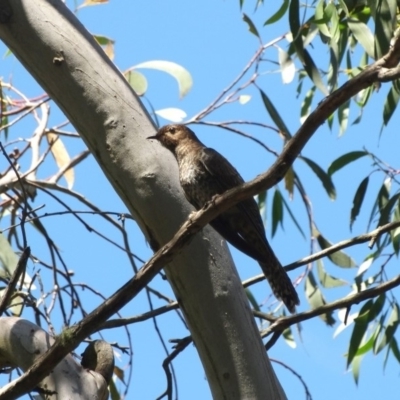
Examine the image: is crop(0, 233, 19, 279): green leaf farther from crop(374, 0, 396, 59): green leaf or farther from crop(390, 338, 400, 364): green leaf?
crop(390, 338, 400, 364): green leaf

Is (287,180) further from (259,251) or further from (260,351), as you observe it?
(260,351)

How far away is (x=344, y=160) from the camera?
15.3 feet

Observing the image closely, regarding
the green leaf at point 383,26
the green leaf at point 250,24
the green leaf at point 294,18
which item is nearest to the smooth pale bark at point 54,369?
the green leaf at point 383,26

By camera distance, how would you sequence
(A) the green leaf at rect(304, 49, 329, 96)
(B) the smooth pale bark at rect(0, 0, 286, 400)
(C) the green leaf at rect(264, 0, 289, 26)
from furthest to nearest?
(C) the green leaf at rect(264, 0, 289, 26)
(A) the green leaf at rect(304, 49, 329, 96)
(B) the smooth pale bark at rect(0, 0, 286, 400)

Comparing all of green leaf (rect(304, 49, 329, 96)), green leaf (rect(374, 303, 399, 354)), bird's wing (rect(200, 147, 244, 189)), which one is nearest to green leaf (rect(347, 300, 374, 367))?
green leaf (rect(374, 303, 399, 354))

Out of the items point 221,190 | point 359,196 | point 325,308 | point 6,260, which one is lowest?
point 325,308

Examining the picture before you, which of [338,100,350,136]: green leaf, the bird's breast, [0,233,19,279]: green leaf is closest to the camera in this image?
the bird's breast

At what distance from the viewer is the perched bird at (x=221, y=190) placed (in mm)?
3656

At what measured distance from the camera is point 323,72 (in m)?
5.03

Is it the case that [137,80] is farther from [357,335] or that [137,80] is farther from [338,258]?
[357,335]

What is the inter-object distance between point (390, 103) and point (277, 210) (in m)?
1.10

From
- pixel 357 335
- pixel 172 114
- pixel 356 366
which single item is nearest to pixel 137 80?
pixel 172 114

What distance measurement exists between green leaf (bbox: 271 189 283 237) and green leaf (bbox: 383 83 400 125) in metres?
1.02

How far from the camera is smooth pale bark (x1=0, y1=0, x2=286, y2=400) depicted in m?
2.73
